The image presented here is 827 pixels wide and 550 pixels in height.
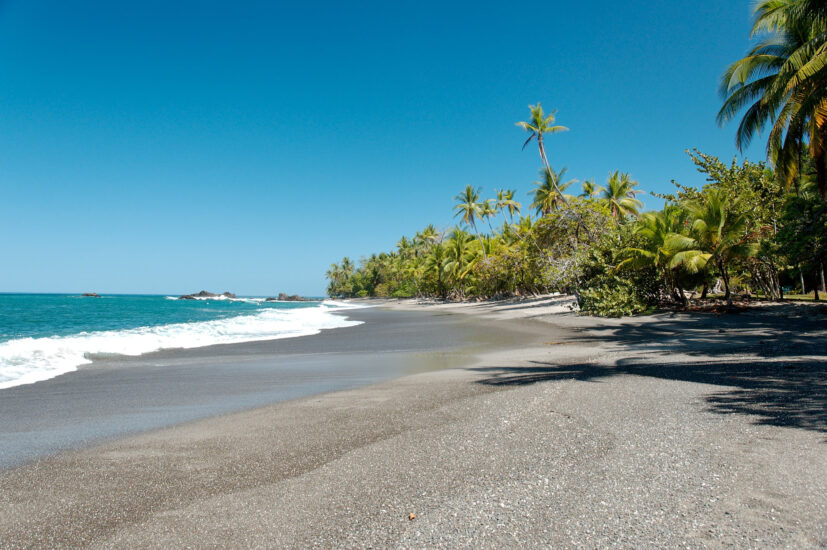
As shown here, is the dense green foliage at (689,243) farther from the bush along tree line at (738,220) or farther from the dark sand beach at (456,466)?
the dark sand beach at (456,466)

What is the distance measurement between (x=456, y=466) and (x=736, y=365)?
615 centimetres

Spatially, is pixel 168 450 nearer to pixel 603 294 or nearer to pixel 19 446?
pixel 19 446

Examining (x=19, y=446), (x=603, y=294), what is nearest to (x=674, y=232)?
(x=603, y=294)

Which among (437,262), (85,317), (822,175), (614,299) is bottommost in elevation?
(85,317)

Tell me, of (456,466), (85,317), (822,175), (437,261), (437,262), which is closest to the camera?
(456,466)

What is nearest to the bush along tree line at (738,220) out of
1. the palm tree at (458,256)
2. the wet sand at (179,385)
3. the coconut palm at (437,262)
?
the wet sand at (179,385)

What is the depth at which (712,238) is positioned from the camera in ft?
55.6

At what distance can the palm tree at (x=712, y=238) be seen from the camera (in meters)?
16.5

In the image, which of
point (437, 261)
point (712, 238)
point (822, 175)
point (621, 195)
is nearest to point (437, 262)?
point (437, 261)

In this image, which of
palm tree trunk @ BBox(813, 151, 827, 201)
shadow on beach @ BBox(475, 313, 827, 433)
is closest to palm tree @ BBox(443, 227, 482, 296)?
palm tree trunk @ BBox(813, 151, 827, 201)

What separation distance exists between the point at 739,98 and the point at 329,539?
2096 cm

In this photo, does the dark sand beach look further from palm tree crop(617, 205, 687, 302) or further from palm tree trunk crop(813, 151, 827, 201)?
palm tree crop(617, 205, 687, 302)

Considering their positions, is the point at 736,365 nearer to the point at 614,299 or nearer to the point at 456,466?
the point at 456,466

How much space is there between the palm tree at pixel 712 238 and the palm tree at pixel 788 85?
214 centimetres
